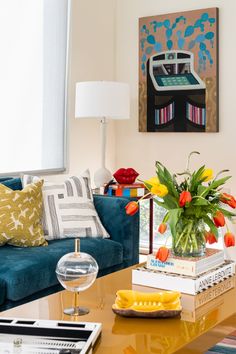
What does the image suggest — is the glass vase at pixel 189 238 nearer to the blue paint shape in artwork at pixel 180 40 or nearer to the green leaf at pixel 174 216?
the green leaf at pixel 174 216

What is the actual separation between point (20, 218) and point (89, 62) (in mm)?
2108

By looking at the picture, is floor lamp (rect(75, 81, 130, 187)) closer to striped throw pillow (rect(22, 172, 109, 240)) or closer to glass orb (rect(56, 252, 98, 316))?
striped throw pillow (rect(22, 172, 109, 240))

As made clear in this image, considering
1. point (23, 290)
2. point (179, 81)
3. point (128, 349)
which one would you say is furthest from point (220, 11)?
point (128, 349)

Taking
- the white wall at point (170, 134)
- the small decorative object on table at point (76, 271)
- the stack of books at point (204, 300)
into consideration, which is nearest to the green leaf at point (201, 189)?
the stack of books at point (204, 300)

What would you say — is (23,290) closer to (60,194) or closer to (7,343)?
(60,194)

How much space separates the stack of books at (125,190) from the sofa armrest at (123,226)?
0.48 m

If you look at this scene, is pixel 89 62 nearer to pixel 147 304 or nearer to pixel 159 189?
pixel 159 189

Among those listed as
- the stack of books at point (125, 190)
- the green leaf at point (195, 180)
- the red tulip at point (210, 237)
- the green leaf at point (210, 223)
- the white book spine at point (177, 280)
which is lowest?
the white book spine at point (177, 280)

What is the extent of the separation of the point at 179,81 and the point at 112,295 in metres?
2.91

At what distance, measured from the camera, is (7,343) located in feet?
5.83

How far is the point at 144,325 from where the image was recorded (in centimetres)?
206

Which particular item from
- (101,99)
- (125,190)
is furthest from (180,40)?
(125,190)

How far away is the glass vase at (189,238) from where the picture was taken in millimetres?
2432

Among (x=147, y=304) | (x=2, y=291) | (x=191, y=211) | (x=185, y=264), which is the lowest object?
(x=2, y=291)
